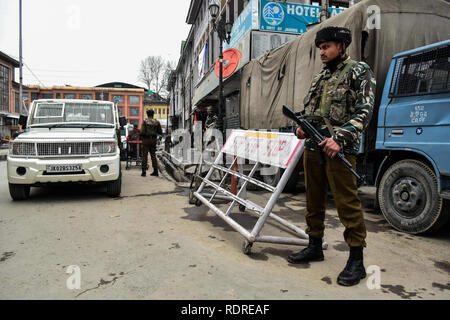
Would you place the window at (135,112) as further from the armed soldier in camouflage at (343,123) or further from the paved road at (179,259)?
the armed soldier in camouflage at (343,123)

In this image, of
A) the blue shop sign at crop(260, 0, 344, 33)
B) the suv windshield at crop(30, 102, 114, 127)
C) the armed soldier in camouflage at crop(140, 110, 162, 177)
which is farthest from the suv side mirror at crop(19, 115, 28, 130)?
the blue shop sign at crop(260, 0, 344, 33)

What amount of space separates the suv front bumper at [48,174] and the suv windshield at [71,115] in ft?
4.95

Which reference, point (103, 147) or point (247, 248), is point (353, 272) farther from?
point (103, 147)

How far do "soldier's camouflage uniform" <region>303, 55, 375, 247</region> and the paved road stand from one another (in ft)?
1.99

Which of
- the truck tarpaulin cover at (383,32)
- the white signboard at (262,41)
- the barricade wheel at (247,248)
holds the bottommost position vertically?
the barricade wheel at (247,248)

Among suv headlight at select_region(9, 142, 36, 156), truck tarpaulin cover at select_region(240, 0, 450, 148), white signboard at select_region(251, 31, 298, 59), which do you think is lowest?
suv headlight at select_region(9, 142, 36, 156)

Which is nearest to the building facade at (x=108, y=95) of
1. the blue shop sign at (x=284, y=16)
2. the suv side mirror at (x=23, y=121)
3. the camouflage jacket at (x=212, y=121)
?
the blue shop sign at (x=284, y=16)

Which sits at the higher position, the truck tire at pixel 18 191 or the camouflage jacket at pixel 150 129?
the camouflage jacket at pixel 150 129

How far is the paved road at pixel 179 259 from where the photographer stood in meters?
2.40

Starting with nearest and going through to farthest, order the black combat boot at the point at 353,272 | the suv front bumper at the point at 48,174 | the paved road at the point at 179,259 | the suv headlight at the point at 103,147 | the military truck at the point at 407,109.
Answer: the paved road at the point at 179,259
the black combat boot at the point at 353,272
the military truck at the point at 407,109
the suv front bumper at the point at 48,174
the suv headlight at the point at 103,147

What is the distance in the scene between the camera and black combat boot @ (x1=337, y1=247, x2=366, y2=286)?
250 centimetres

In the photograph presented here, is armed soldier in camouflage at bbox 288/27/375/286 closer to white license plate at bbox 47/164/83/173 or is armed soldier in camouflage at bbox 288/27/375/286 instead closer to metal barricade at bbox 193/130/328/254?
metal barricade at bbox 193/130/328/254
